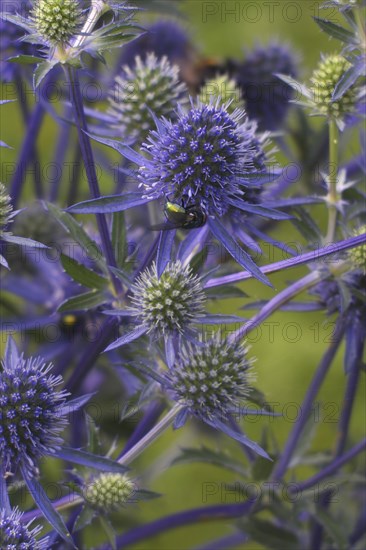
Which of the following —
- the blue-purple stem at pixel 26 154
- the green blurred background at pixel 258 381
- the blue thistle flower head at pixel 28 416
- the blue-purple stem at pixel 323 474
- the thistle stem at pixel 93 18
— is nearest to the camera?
the blue thistle flower head at pixel 28 416

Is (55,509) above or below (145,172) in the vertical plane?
below

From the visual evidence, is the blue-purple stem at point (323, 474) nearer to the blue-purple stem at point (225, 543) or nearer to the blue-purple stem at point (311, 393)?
the blue-purple stem at point (311, 393)

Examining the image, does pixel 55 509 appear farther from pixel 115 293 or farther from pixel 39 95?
pixel 39 95

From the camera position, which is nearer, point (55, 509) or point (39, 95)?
point (55, 509)

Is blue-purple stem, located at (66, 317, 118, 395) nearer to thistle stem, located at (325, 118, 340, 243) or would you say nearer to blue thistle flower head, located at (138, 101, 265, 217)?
blue thistle flower head, located at (138, 101, 265, 217)

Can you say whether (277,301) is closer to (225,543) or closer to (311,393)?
(311,393)

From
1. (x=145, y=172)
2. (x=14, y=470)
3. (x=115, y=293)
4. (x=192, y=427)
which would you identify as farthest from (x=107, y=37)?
(x=192, y=427)

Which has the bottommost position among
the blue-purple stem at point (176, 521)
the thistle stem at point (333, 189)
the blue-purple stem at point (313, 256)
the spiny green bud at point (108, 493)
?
the blue-purple stem at point (176, 521)

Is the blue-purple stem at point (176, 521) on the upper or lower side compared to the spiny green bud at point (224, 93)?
lower

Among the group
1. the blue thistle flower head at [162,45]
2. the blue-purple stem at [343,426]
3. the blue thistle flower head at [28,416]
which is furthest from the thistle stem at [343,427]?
the blue thistle flower head at [162,45]
